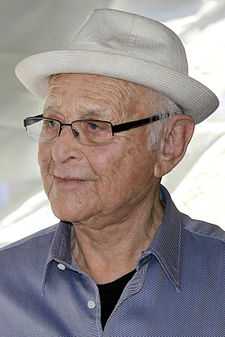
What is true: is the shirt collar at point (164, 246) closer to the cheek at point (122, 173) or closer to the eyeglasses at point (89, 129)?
the cheek at point (122, 173)

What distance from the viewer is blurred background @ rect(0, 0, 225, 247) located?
2100 millimetres

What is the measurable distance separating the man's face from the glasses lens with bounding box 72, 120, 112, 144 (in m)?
0.01

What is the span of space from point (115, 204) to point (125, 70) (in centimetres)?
24

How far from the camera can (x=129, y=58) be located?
1458mm

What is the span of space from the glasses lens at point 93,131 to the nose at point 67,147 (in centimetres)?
1

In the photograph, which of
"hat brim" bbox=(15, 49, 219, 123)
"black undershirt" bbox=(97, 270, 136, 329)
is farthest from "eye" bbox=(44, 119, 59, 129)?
"black undershirt" bbox=(97, 270, 136, 329)

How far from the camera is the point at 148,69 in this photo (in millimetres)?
1461

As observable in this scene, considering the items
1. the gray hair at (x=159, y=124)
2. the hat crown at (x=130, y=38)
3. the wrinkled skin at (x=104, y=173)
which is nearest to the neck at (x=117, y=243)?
the wrinkled skin at (x=104, y=173)

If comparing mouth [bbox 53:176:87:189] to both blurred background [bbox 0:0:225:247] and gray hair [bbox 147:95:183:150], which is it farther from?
blurred background [bbox 0:0:225:247]

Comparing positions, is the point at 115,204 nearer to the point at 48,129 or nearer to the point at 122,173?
the point at 122,173

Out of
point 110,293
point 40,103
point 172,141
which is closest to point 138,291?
point 110,293

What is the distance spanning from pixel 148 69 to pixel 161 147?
162mm

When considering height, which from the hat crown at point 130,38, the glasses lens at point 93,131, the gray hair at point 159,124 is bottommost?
the gray hair at point 159,124

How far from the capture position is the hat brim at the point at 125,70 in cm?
145
